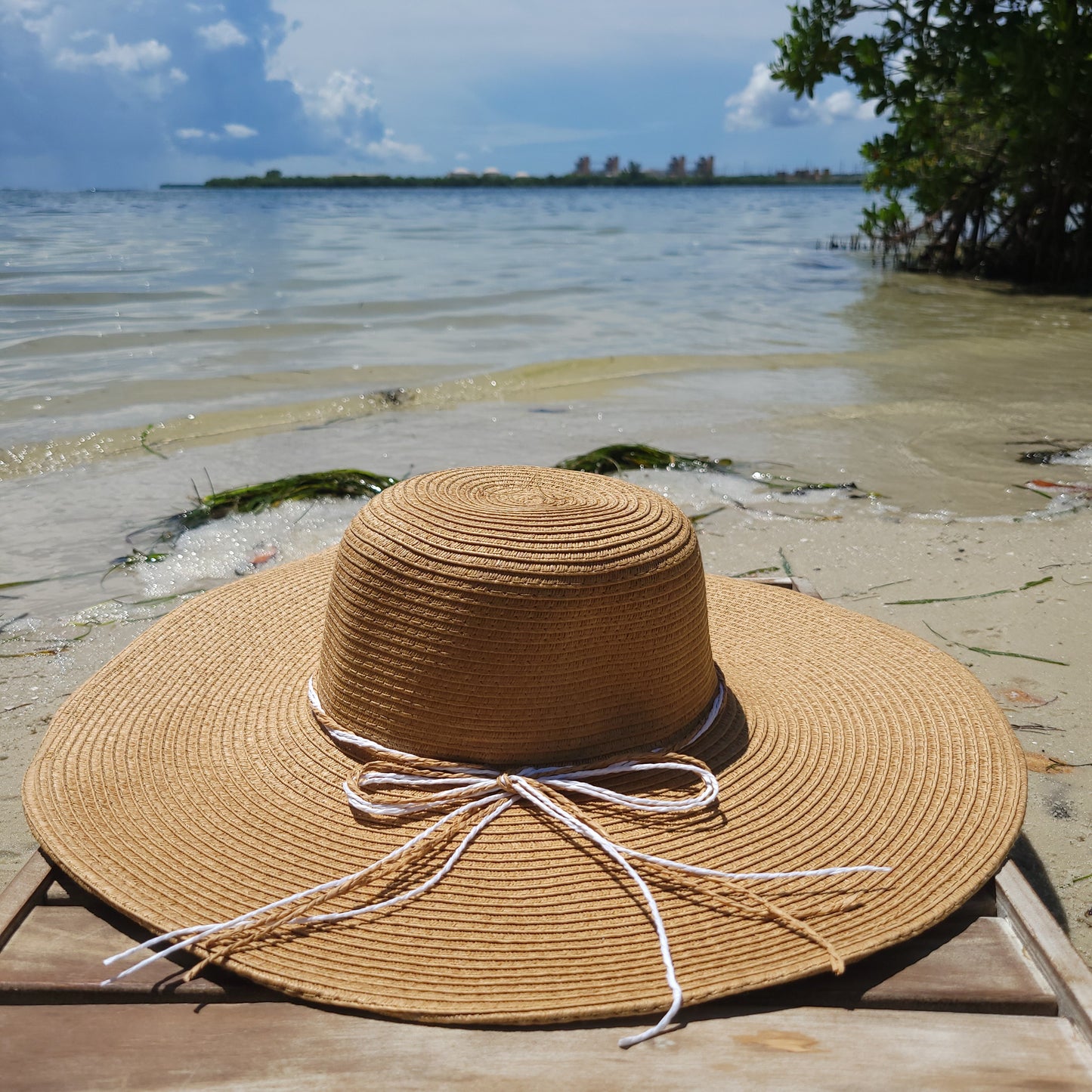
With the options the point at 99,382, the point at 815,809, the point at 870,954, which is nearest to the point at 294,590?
the point at 815,809

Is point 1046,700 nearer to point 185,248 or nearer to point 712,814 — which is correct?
point 712,814

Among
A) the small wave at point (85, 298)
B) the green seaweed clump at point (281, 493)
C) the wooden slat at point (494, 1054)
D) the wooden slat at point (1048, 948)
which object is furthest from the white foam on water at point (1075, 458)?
the small wave at point (85, 298)

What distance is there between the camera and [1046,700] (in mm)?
3066

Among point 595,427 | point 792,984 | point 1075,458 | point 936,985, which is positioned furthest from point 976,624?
point 595,427

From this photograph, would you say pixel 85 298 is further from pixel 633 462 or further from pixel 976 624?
pixel 976 624

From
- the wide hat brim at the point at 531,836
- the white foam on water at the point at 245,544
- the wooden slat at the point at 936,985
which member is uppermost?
the wide hat brim at the point at 531,836

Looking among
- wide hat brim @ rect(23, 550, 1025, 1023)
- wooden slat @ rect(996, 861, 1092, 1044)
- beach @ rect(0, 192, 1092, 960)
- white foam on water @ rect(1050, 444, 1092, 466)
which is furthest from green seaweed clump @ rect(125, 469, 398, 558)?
white foam on water @ rect(1050, 444, 1092, 466)

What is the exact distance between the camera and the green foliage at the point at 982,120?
11.0m

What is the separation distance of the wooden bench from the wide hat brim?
0.18ft

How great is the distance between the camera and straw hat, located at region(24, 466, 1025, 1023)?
1.53 metres

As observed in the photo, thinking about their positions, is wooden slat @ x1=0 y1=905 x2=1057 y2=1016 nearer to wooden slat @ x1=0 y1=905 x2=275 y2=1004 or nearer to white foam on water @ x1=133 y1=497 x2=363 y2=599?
wooden slat @ x1=0 y1=905 x2=275 y2=1004

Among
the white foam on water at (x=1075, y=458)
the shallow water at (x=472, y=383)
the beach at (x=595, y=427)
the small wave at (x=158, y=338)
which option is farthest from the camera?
the small wave at (x=158, y=338)

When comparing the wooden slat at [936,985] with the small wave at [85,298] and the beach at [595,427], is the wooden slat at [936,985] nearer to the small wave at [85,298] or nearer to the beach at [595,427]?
the beach at [595,427]

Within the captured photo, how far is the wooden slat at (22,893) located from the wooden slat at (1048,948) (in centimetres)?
163
